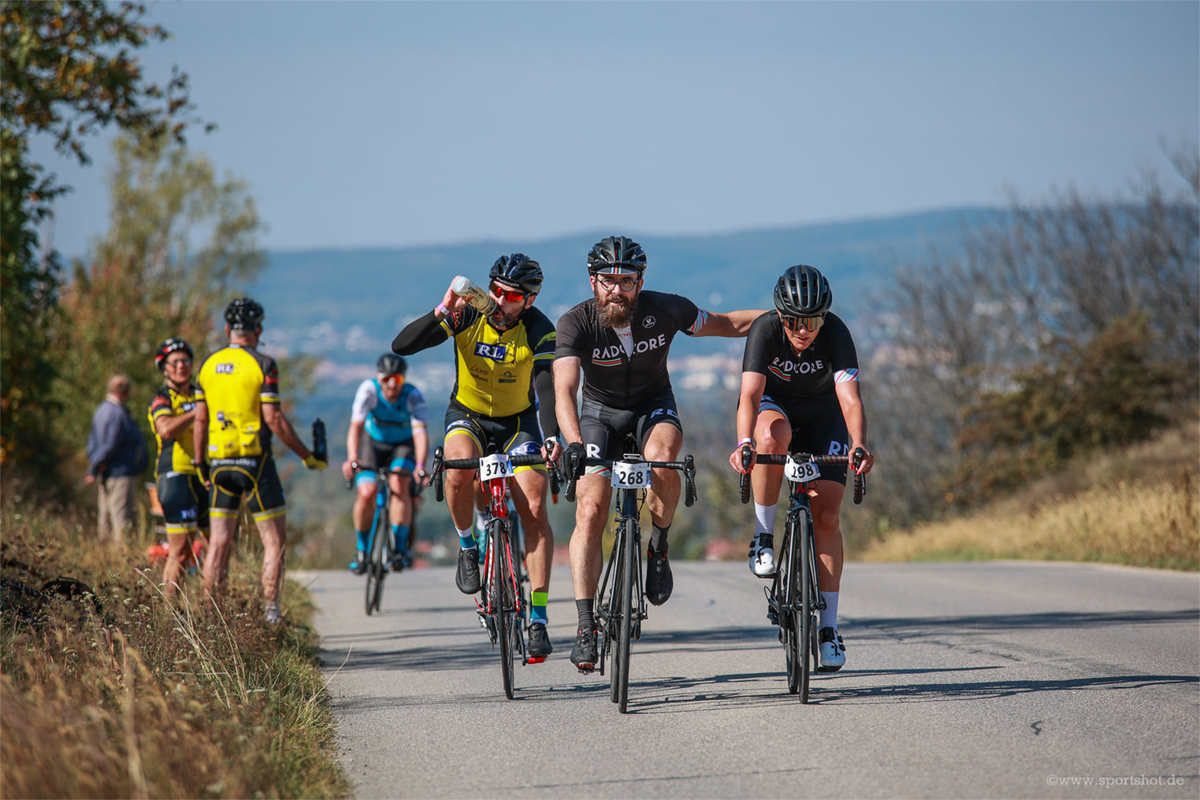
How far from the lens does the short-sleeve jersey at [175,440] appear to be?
373 inches

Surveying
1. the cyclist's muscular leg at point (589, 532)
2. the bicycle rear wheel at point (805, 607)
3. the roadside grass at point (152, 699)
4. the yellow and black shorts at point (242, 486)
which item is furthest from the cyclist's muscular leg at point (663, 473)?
the yellow and black shorts at point (242, 486)

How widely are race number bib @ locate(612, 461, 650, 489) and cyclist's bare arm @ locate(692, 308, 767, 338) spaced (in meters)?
1.11

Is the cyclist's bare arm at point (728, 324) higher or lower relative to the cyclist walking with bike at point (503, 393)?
higher

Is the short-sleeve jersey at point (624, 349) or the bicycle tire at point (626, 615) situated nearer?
the bicycle tire at point (626, 615)

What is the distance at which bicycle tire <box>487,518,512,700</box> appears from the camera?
6.53 metres

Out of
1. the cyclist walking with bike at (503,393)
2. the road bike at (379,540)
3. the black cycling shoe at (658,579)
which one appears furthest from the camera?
the road bike at (379,540)

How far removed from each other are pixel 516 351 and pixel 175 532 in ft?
12.4

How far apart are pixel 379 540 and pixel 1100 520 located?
408 inches

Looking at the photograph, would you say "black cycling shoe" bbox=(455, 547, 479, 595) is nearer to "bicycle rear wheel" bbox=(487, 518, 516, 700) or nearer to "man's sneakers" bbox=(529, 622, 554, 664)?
"bicycle rear wheel" bbox=(487, 518, 516, 700)

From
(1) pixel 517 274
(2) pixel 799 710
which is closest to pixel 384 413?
(1) pixel 517 274

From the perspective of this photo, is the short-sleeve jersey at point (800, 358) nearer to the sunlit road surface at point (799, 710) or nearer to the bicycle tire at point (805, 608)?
the bicycle tire at point (805, 608)

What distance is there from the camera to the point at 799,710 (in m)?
6.07

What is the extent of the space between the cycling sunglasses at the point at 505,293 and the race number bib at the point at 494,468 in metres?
0.96

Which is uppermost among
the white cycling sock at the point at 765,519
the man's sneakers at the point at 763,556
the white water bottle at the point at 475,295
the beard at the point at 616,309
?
the white water bottle at the point at 475,295
